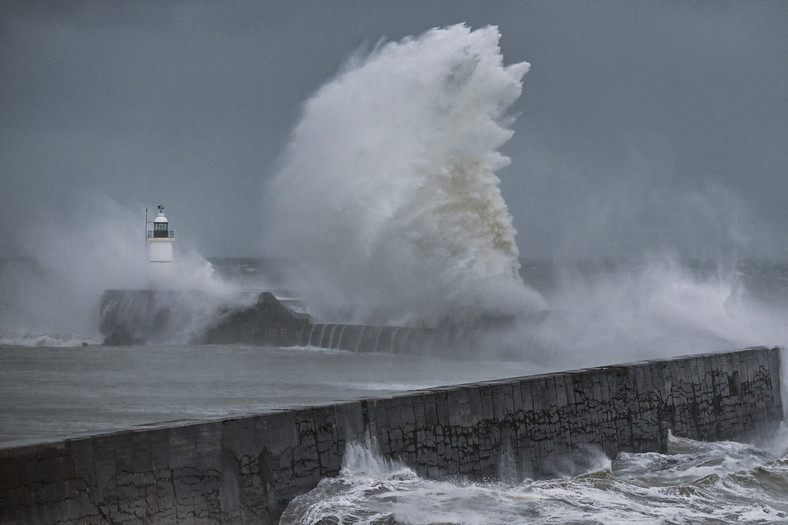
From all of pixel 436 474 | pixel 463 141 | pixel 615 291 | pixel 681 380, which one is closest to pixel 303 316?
pixel 463 141

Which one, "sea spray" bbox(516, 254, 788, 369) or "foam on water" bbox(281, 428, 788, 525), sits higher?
"sea spray" bbox(516, 254, 788, 369)

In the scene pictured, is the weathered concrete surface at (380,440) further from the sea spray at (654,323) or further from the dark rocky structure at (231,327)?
the dark rocky structure at (231,327)

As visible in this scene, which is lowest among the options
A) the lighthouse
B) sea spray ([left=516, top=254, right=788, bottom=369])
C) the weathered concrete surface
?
the weathered concrete surface

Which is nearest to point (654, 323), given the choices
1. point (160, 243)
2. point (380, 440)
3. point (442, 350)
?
point (442, 350)

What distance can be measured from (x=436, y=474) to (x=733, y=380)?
4.28 metres

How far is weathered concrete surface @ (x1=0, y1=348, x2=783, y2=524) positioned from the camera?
474 cm

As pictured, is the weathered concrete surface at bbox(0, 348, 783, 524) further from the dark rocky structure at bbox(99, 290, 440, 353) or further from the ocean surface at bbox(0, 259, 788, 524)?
the dark rocky structure at bbox(99, 290, 440, 353)

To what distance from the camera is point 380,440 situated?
245 inches

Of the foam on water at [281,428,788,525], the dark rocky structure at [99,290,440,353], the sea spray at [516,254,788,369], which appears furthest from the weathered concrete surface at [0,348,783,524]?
the dark rocky structure at [99,290,440,353]

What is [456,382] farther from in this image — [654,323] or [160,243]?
[160,243]

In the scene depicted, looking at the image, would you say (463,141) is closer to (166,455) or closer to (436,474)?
(436,474)

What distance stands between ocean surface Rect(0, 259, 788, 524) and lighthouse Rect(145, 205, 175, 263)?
2.76m

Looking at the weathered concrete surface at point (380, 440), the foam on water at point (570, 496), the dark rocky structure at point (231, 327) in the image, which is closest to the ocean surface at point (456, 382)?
the foam on water at point (570, 496)

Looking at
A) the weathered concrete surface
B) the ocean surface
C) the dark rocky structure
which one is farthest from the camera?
the dark rocky structure
